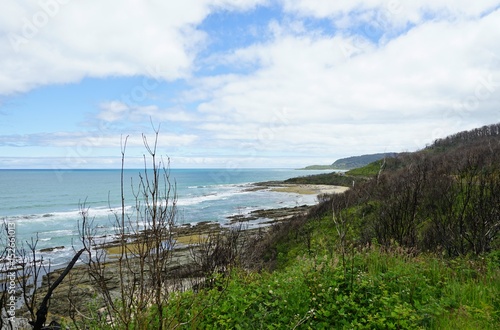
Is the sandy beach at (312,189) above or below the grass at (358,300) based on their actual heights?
below

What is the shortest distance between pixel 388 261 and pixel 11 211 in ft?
154

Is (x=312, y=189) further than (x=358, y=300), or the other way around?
(x=312, y=189)

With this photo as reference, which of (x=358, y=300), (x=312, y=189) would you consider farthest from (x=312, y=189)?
(x=358, y=300)

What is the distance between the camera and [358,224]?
1576 cm

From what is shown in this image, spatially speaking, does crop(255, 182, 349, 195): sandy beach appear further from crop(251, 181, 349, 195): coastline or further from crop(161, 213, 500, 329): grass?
crop(161, 213, 500, 329): grass

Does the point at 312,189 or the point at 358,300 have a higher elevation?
the point at 358,300

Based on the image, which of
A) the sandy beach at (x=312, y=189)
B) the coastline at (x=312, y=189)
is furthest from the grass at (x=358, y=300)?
the sandy beach at (x=312, y=189)

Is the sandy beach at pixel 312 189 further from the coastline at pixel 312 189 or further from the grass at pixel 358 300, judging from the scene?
the grass at pixel 358 300

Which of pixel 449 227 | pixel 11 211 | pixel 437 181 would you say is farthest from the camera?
pixel 11 211

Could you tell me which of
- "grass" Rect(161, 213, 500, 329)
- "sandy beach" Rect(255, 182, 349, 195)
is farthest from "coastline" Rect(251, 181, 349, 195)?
"grass" Rect(161, 213, 500, 329)

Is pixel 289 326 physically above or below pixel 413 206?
below

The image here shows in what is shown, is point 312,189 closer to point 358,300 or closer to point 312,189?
point 312,189

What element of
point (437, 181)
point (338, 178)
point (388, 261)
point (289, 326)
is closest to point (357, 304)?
point (289, 326)

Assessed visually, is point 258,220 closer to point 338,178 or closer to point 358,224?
point 358,224
